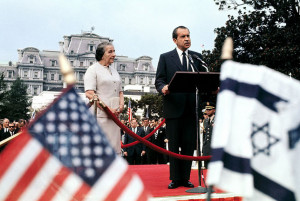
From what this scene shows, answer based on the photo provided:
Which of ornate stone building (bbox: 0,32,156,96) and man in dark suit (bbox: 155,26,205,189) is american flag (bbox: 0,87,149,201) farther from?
ornate stone building (bbox: 0,32,156,96)

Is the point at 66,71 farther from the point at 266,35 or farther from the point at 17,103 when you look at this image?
the point at 17,103

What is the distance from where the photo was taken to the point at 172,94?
523 cm

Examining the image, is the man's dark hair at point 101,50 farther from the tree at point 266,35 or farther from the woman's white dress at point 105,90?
the tree at point 266,35

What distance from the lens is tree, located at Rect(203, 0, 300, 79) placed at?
2064cm

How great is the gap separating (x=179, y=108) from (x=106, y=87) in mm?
1015

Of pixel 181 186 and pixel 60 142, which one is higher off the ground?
pixel 60 142

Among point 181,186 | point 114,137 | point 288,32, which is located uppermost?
point 288,32

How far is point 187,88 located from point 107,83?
1086 millimetres

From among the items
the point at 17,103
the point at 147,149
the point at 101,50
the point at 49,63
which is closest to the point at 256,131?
the point at 101,50

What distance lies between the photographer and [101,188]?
2.11 metres

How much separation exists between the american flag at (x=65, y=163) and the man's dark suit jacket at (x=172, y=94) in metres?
3.05

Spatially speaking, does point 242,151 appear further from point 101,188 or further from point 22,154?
point 22,154

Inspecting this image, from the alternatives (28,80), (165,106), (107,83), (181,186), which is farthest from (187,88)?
(28,80)

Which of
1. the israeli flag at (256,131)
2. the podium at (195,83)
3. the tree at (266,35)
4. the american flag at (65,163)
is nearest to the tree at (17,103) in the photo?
the tree at (266,35)
